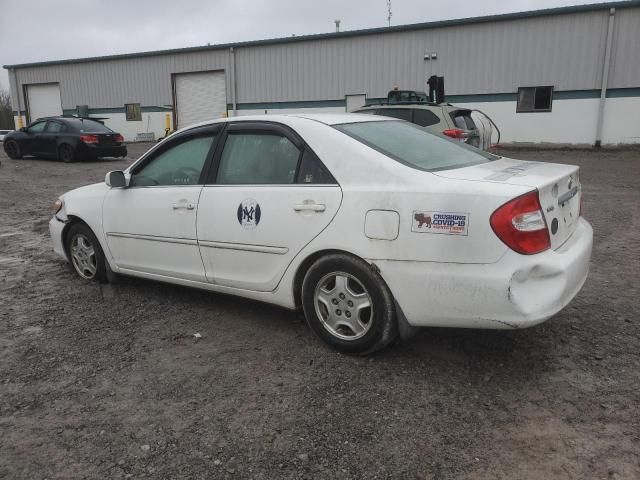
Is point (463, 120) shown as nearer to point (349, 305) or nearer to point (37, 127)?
point (349, 305)

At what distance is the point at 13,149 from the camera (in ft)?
59.3

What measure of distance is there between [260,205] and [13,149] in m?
17.5

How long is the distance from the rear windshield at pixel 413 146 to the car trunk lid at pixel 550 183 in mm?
159

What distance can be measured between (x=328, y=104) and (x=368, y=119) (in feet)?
71.9

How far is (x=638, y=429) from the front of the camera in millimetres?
2637

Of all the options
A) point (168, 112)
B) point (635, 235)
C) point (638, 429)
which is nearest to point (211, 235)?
point (638, 429)

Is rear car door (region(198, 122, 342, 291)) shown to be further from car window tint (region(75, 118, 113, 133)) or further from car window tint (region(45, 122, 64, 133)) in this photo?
car window tint (region(45, 122, 64, 133))

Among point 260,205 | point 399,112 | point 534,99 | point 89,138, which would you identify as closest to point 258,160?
point 260,205

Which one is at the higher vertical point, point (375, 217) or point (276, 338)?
point (375, 217)

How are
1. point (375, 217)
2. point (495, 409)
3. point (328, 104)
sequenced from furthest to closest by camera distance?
Answer: 1. point (328, 104)
2. point (375, 217)
3. point (495, 409)

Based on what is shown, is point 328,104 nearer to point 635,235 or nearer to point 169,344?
point 635,235

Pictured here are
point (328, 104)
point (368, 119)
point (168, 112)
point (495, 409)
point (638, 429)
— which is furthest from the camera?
point (168, 112)

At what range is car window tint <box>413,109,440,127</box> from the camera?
943 cm

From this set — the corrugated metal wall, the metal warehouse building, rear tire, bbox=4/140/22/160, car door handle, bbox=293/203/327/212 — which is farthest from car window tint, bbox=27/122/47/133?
car door handle, bbox=293/203/327/212
